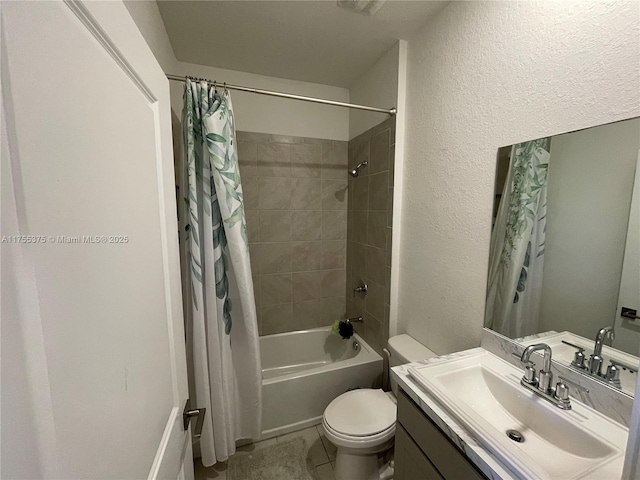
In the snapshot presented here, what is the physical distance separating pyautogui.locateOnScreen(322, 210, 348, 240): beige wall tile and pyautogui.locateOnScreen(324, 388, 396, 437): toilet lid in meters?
1.26

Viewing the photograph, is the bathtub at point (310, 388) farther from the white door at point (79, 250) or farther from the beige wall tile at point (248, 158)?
the beige wall tile at point (248, 158)

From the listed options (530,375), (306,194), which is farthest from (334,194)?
(530,375)

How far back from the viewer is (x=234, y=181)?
4.09ft

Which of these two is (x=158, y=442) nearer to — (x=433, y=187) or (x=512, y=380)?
(x=512, y=380)

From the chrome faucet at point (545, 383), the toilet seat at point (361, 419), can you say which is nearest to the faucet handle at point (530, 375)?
the chrome faucet at point (545, 383)

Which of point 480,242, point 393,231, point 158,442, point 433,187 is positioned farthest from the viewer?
point 393,231

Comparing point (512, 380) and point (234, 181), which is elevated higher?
point (234, 181)

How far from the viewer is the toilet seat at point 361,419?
1.29 metres

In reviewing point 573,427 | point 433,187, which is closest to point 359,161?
point 433,187

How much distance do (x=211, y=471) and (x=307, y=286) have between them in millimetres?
1368

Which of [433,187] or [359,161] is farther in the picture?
[359,161]

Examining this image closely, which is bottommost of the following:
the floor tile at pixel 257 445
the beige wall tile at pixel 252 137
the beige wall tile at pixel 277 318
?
the floor tile at pixel 257 445

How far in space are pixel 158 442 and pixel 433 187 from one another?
1503 mm

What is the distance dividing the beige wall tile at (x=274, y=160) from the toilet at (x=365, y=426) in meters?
1.55
